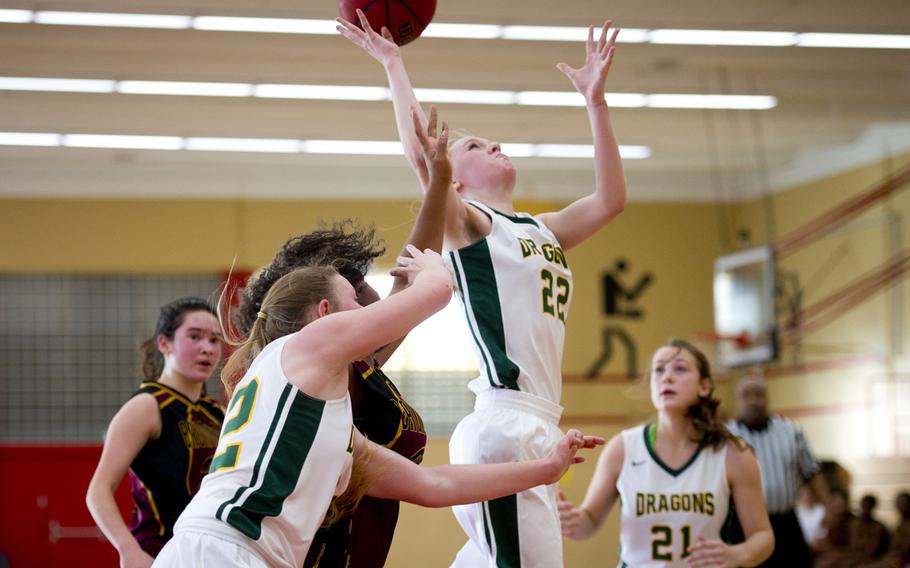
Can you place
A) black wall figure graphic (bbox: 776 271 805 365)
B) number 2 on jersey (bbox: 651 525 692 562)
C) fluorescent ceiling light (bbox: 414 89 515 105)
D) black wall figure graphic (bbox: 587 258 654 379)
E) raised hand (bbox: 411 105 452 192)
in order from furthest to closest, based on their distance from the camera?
black wall figure graphic (bbox: 587 258 654 379), black wall figure graphic (bbox: 776 271 805 365), fluorescent ceiling light (bbox: 414 89 515 105), number 2 on jersey (bbox: 651 525 692 562), raised hand (bbox: 411 105 452 192)

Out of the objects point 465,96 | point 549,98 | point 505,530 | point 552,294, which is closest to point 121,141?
point 465,96

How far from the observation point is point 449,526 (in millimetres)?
13617

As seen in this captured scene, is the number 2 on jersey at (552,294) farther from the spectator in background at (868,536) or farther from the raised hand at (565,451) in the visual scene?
the spectator in background at (868,536)

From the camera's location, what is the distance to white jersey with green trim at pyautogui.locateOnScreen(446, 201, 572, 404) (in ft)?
11.8

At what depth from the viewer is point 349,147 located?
1327 centimetres

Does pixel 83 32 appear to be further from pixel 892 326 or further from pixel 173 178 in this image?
pixel 892 326

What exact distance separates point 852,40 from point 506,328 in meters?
7.31

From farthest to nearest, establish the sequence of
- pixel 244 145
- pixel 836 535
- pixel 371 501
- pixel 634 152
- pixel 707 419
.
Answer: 1. pixel 634 152
2. pixel 244 145
3. pixel 836 535
4. pixel 707 419
5. pixel 371 501

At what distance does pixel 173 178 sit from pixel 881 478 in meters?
8.79

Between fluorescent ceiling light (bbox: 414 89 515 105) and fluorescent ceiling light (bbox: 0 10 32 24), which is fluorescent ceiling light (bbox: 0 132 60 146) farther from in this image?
fluorescent ceiling light (bbox: 414 89 515 105)

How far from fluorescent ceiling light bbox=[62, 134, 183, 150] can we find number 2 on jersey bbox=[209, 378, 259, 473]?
1064cm

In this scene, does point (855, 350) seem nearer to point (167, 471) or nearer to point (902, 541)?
point (902, 541)

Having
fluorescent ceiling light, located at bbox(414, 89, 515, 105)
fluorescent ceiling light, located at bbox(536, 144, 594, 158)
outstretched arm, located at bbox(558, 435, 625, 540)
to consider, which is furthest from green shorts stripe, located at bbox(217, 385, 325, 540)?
fluorescent ceiling light, located at bbox(536, 144, 594, 158)

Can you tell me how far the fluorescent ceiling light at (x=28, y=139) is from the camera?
12.6 meters
